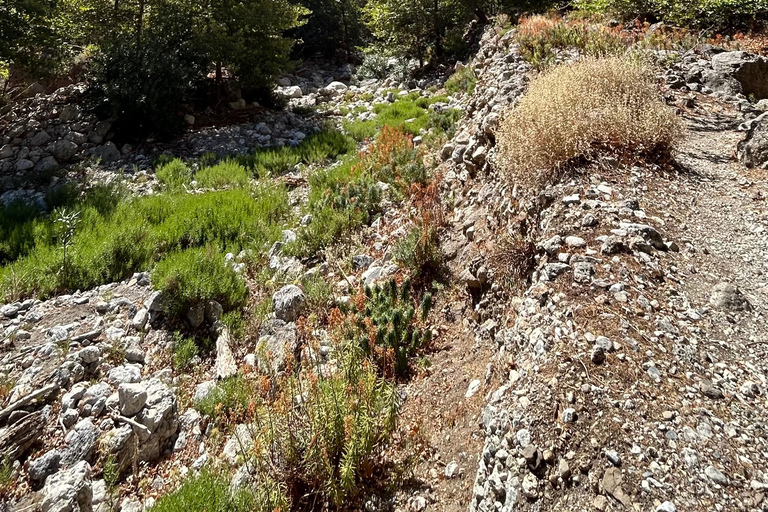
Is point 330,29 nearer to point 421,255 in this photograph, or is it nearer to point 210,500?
point 421,255

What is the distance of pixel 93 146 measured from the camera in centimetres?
1058

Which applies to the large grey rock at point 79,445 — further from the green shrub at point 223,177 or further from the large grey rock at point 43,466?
the green shrub at point 223,177

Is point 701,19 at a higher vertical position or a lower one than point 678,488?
higher

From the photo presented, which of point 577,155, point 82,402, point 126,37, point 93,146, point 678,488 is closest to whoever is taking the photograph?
point 678,488

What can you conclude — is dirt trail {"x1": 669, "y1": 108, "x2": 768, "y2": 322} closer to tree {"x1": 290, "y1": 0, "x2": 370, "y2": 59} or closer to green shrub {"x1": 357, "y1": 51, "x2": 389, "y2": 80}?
green shrub {"x1": 357, "y1": 51, "x2": 389, "y2": 80}

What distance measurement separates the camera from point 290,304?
16.1 feet

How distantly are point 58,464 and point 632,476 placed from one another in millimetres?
4093

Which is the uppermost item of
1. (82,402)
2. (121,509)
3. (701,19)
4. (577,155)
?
(701,19)

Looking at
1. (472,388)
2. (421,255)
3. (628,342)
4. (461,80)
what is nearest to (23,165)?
(421,255)

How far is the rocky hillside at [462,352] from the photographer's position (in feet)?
7.61

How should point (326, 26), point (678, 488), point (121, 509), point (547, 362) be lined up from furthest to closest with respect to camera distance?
A: 1. point (326, 26)
2. point (121, 509)
3. point (547, 362)
4. point (678, 488)

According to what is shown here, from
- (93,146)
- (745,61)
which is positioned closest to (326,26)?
(93,146)

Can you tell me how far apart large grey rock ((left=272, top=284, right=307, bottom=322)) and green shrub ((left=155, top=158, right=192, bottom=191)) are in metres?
4.63

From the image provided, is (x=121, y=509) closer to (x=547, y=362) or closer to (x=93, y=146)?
(x=547, y=362)
